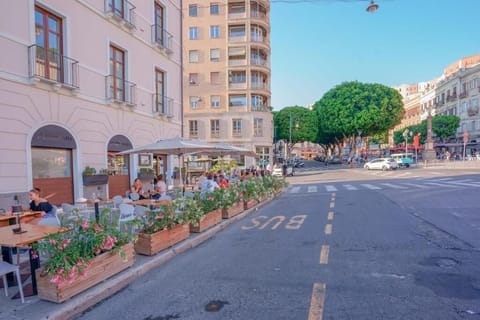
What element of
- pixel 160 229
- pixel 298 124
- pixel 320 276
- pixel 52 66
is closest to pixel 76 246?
pixel 160 229

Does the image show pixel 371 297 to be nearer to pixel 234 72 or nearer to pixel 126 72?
pixel 126 72

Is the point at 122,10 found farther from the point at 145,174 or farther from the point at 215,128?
the point at 215,128

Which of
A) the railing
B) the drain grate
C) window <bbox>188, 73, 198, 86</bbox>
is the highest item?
window <bbox>188, 73, 198, 86</bbox>

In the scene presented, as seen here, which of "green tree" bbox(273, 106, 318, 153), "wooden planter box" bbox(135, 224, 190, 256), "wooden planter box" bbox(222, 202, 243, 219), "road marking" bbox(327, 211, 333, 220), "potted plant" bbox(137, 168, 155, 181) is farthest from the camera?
"green tree" bbox(273, 106, 318, 153)

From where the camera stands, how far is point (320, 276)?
4.50 m

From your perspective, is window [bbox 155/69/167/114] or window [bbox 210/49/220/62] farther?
window [bbox 210/49/220/62]

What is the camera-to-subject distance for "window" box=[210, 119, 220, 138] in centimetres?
3772

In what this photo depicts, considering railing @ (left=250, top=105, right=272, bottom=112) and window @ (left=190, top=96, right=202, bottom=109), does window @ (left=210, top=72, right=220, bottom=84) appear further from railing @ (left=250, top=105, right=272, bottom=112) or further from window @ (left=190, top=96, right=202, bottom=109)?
railing @ (left=250, top=105, right=272, bottom=112)

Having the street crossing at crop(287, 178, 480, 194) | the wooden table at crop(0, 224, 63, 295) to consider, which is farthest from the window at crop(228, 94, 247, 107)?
the wooden table at crop(0, 224, 63, 295)

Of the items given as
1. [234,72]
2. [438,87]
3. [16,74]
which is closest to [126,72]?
[16,74]

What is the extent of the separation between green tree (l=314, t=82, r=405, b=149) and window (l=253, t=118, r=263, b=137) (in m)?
16.0

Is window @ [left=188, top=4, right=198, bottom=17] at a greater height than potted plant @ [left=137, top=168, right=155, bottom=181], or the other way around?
window @ [left=188, top=4, right=198, bottom=17]

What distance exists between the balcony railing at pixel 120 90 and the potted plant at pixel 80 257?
968 centimetres

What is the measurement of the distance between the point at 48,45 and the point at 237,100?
28.9 meters
